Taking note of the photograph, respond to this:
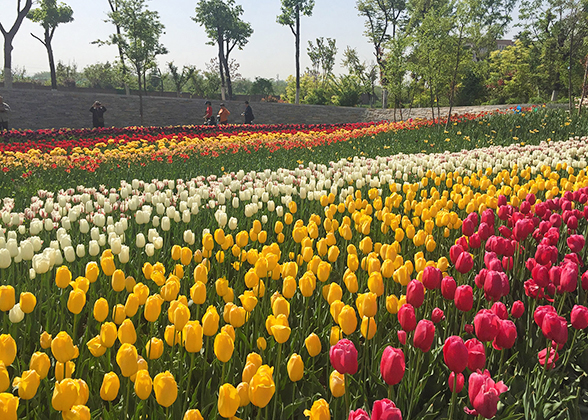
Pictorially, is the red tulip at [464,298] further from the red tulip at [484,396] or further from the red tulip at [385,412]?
the red tulip at [385,412]

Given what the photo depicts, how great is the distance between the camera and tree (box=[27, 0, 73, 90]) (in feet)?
123

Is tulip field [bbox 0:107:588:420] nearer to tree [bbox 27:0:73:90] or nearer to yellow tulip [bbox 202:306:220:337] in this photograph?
yellow tulip [bbox 202:306:220:337]

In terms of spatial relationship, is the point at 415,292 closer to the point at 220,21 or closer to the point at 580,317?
the point at 580,317

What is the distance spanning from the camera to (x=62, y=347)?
1.50 meters

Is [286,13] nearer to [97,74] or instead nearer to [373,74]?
[373,74]

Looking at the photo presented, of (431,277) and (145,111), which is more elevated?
(145,111)

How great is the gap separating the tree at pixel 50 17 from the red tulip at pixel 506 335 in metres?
42.7

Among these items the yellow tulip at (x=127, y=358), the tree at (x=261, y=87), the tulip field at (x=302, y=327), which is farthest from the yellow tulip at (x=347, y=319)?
the tree at (x=261, y=87)

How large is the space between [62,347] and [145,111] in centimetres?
2724

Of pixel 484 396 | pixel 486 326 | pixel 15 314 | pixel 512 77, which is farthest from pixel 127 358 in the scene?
pixel 512 77

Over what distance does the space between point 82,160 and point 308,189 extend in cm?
543

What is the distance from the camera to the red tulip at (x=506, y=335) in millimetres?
1549

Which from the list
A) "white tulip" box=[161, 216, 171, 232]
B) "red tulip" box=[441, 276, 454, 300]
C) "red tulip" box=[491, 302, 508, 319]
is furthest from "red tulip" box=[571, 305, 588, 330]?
"white tulip" box=[161, 216, 171, 232]

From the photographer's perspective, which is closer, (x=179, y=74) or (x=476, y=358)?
(x=476, y=358)
